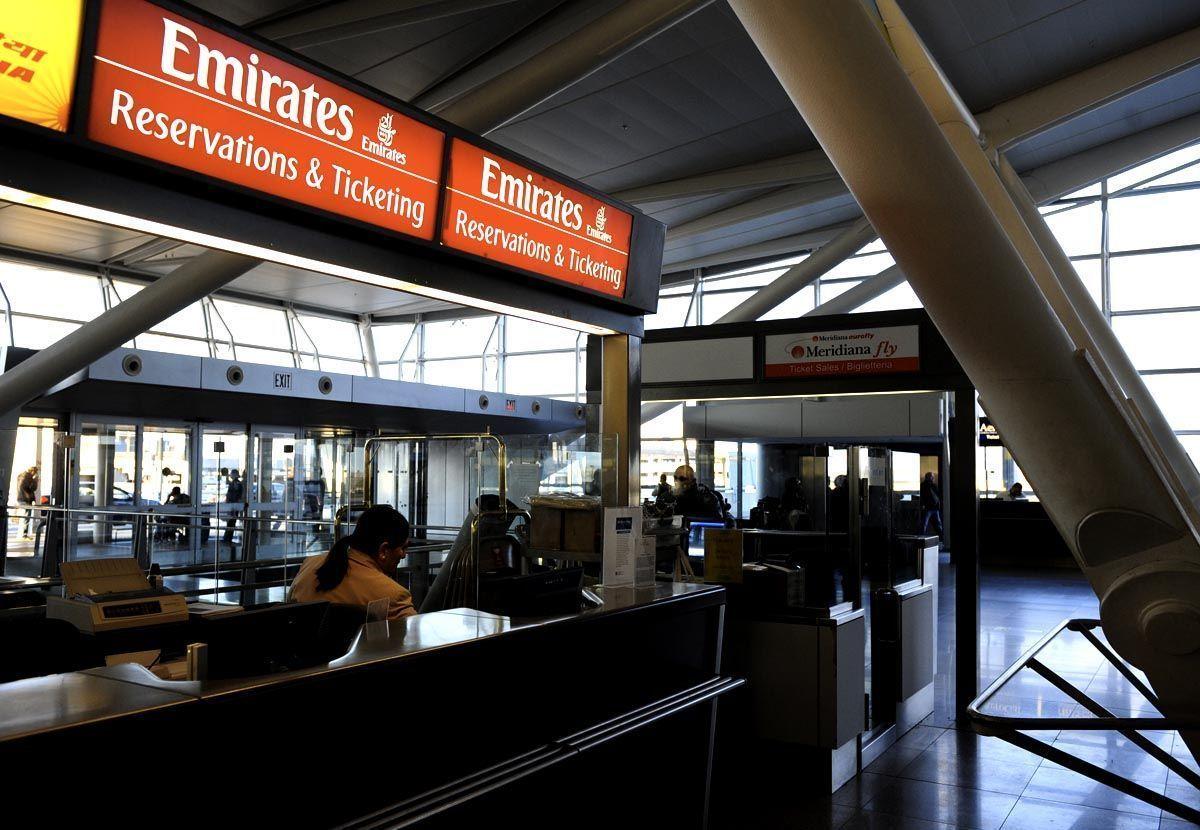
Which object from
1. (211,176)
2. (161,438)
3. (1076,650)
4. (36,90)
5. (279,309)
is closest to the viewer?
(36,90)

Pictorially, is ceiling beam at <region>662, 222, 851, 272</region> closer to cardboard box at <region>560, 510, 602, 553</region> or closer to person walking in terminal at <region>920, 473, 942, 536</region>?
person walking in terminal at <region>920, 473, 942, 536</region>

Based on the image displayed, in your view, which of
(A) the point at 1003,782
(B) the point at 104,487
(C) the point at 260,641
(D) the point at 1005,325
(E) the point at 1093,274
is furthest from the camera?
(E) the point at 1093,274

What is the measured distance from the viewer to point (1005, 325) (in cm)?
301

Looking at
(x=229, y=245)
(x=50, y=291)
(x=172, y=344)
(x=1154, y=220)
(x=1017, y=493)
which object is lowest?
(x=1017, y=493)

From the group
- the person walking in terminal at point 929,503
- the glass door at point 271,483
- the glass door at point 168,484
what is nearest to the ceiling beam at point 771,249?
the person walking in terminal at point 929,503

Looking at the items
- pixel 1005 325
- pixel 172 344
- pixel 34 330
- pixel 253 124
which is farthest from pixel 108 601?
pixel 172 344

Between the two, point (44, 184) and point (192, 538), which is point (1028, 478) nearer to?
point (44, 184)

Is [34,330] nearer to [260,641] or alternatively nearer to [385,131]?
[385,131]

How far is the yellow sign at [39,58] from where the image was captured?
2189 mm

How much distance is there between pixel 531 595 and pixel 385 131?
1.69 m

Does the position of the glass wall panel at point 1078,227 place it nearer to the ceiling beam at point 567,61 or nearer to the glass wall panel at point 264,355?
the ceiling beam at point 567,61

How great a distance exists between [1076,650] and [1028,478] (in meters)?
5.86

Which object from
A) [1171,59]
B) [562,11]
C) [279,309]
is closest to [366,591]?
[562,11]

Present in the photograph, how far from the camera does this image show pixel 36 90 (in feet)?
7.48
